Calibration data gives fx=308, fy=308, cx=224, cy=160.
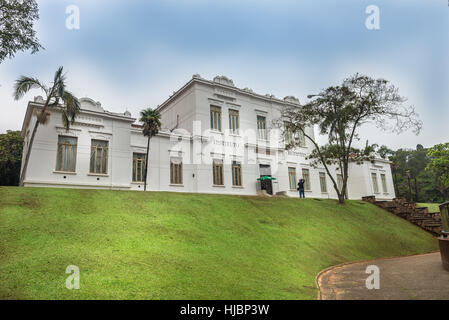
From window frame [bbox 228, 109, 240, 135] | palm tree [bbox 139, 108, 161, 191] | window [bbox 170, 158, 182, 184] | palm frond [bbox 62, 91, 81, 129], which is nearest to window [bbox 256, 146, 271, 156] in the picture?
window frame [bbox 228, 109, 240, 135]

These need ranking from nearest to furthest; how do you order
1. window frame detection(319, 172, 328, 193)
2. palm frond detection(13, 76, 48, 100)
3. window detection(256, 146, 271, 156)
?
palm frond detection(13, 76, 48, 100) → window detection(256, 146, 271, 156) → window frame detection(319, 172, 328, 193)

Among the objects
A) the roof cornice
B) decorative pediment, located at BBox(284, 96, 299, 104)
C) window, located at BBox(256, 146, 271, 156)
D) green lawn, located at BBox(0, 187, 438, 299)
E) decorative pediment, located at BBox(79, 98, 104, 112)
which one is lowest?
green lawn, located at BBox(0, 187, 438, 299)

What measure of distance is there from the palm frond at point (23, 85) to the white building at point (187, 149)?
2103 millimetres

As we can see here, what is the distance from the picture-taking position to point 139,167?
23.2 meters

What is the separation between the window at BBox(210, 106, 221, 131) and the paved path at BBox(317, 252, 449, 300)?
17.9 meters

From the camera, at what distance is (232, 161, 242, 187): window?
1045 inches

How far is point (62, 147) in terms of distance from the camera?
67.2 feet

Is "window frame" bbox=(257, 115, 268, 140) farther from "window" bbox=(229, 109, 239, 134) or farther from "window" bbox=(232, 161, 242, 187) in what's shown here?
"window" bbox=(232, 161, 242, 187)

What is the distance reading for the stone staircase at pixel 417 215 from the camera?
21564mm

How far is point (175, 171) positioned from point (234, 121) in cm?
745

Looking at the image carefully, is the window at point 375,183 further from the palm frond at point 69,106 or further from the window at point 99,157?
the palm frond at point 69,106

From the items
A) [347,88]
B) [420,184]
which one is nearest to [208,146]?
[347,88]
